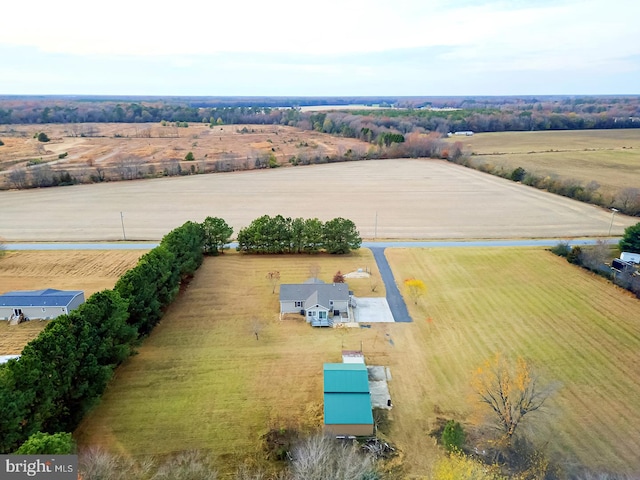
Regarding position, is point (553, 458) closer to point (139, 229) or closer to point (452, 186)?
point (139, 229)

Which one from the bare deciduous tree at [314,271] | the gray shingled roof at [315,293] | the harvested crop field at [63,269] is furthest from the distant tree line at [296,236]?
the harvested crop field at [63,269]

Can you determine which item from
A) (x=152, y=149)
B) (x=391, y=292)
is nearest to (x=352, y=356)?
(x=391, y=292)

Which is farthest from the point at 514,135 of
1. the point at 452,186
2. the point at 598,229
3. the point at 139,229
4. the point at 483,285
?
the point at 139,229

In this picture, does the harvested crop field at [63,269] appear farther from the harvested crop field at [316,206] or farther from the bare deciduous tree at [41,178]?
the bare deciduous tree at [41,178]

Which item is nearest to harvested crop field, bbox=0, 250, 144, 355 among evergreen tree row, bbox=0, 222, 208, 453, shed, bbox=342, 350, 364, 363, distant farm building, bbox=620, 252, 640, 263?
evergreen tree row, bbox=0, 222, 208, 453

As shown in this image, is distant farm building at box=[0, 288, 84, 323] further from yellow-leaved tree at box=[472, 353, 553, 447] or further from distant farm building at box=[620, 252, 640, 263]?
distant farm building at box=[620, 252, 640, 263]

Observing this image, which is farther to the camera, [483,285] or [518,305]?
[483,285]
